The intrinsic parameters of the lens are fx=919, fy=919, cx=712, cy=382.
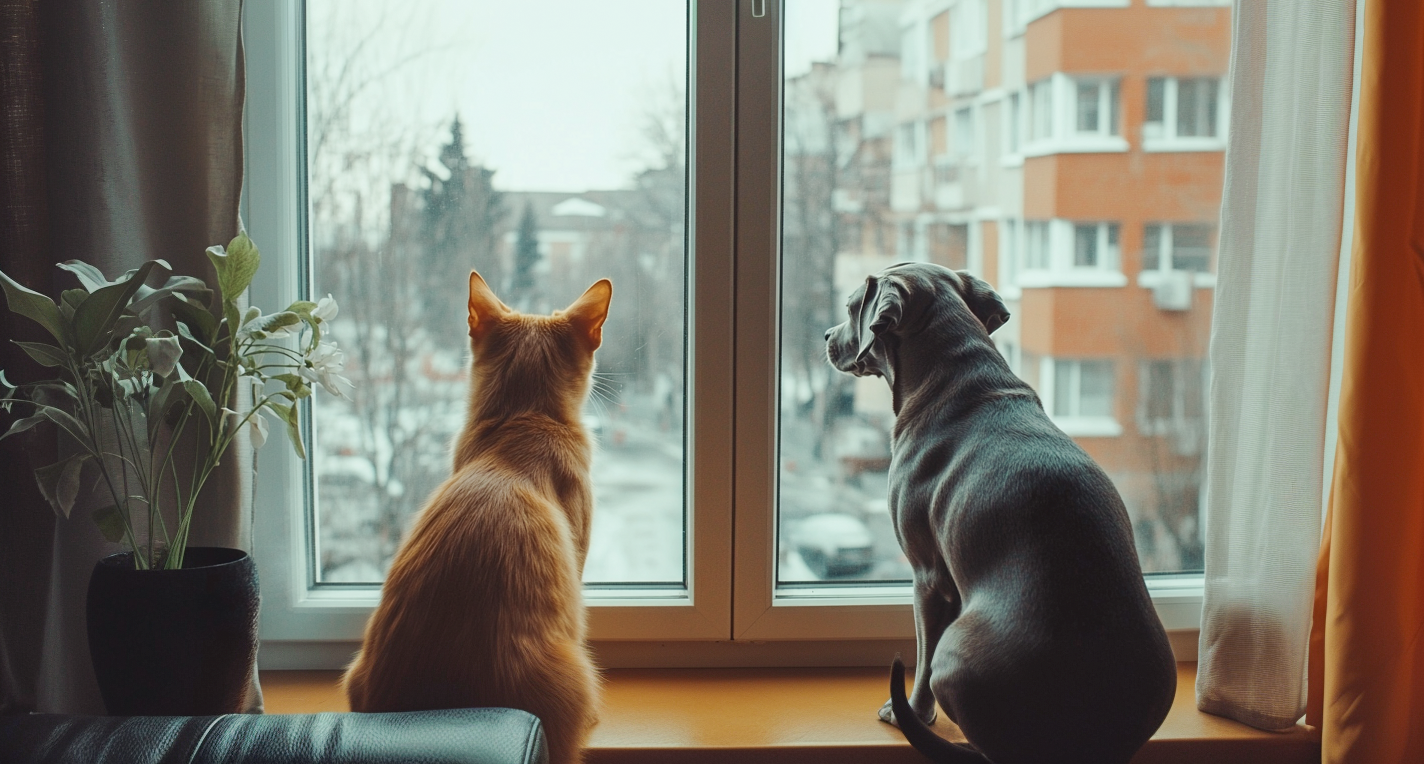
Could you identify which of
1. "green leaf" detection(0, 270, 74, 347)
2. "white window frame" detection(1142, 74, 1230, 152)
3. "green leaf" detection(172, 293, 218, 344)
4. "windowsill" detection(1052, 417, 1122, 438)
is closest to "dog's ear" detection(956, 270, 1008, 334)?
"windowsill" detection(1052, 417, 1122, 438)

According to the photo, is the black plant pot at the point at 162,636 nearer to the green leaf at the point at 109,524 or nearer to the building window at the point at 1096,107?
the green leaf at the point at 109,524

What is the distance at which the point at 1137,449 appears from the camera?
1584 millimetres

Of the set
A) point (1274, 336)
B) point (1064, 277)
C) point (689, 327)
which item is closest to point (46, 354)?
point (689, 327)

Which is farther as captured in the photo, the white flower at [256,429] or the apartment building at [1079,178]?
the apartment building at [1079,178]

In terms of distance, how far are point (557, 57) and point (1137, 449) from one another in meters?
1.19

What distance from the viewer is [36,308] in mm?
1053

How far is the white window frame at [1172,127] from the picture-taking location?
1528mm

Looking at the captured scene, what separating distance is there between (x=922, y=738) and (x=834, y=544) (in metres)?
0.52

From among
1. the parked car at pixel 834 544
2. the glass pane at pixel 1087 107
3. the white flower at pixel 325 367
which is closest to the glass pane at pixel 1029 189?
the glass pane at pixel 1087 107

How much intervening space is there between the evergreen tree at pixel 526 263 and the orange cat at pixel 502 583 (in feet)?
0.91

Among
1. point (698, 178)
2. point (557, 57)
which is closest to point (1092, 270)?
point (698, 178)

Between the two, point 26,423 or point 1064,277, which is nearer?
point 26,423

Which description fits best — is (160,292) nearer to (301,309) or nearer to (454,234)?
(301,309)

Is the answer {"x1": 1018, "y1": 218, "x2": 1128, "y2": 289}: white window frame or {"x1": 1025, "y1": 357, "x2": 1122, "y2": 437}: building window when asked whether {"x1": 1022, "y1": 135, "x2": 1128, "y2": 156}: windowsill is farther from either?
{"x1": 1025, "y1": 357, "x2": 1122, "y2": 437}: building window
